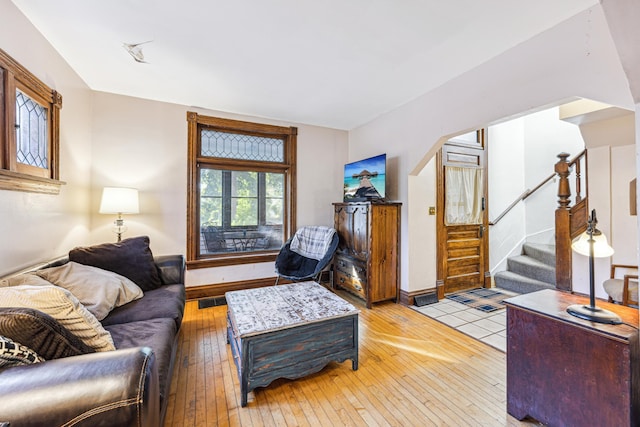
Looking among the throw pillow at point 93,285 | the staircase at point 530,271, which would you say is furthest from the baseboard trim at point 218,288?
the staircase at point 530,271

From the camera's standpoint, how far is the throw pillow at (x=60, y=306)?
1.05 m

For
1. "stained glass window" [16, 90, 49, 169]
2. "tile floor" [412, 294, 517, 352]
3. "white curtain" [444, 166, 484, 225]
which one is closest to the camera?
"stained glass window" [16, 90, 49, 169]

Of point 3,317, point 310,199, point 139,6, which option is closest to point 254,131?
point 310,199

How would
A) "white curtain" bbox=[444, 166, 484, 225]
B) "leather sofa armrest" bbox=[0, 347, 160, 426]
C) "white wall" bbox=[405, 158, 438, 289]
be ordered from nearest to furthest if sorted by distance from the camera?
"leather sofa armrest" bbox=[0, 347, 160, 426], "white wall" bbox=[405, 158, 438, 289], "white curtain" bbox=[444, 166, 484, 225]

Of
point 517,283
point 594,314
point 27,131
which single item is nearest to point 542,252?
point 517,283

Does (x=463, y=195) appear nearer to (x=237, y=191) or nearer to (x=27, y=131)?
(x=237, y=191)

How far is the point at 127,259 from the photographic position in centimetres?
236

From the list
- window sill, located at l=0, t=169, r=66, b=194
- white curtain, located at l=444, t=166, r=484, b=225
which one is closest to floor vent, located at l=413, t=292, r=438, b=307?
white curtain, located at l=444, t=166, r=484, b=225

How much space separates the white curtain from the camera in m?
3.67

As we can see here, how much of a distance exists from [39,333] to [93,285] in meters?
1.14

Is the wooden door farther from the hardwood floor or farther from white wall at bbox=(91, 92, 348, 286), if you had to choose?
white wall at bbox=(91, 92, 348, 286)

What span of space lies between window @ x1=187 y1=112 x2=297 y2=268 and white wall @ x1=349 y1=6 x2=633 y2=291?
5.38 ft

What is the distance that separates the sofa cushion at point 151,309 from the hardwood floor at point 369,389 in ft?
1.47

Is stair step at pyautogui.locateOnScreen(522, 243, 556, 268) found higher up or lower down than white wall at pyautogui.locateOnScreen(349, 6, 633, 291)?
lower down
